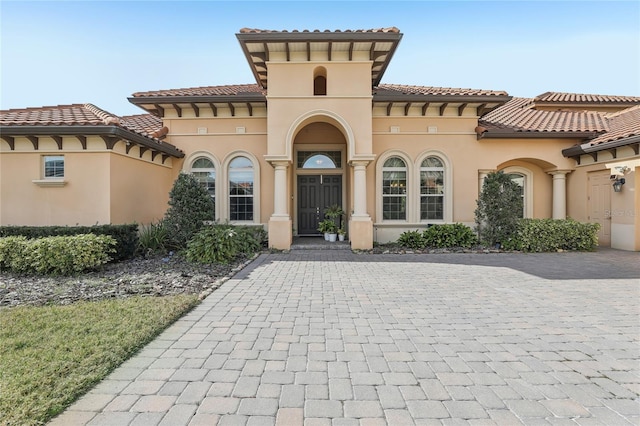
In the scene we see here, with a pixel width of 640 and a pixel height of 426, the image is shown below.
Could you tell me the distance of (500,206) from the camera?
34.0 ft

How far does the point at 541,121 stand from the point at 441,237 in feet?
23.2

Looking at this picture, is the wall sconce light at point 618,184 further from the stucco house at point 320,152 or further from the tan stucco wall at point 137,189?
the tan stucco wall at point 137,189

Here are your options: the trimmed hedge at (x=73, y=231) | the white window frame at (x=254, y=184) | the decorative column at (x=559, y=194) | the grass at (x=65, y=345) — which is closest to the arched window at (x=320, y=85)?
the white window frame at (x=254, y=184)

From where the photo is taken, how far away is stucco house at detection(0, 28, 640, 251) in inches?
344

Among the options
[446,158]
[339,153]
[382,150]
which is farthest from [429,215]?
[339,153]

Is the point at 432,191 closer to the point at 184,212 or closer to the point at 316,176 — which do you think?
the point at 316,176

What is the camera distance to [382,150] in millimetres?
11812

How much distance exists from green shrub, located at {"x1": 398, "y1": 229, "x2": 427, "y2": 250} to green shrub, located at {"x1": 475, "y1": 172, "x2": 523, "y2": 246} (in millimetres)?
2183

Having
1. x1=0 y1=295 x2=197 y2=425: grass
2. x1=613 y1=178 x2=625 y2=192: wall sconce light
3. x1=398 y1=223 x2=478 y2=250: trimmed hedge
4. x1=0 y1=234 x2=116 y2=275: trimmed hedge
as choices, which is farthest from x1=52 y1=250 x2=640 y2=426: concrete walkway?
x1=613 y1=178 x2=625 y2=192: wall sconce light

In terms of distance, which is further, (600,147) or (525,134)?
(525,134)

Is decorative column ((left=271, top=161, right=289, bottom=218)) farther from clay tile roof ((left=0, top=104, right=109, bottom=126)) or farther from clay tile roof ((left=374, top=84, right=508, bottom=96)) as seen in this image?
clay tile roof ((left=374, top=84, right=508, bottom=96))

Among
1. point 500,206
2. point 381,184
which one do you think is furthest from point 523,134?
point 381,184

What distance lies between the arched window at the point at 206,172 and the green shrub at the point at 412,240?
286 inches

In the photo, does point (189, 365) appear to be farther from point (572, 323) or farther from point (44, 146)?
point (44, 146)
